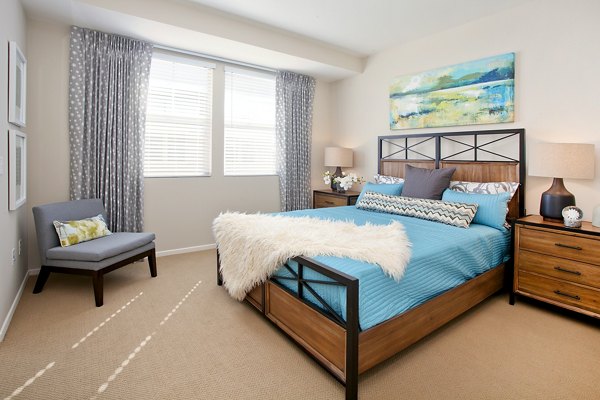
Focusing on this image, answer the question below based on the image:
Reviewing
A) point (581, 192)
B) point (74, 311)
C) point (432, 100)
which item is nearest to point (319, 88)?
point (432, 100)

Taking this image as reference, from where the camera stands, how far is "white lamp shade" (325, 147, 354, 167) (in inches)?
189

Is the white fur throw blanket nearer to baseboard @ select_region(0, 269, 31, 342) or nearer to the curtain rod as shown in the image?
baseboard @ select_region(0, 269, 31, 342)

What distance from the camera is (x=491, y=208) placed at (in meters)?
2.82

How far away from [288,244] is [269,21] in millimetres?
2638

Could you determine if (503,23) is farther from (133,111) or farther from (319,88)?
(133,111)

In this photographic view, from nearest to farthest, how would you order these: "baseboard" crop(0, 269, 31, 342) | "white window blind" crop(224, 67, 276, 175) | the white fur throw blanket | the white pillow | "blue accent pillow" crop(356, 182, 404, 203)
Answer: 1. the white fur throw blanket
2. "baseboard" crop(0, 269, 31, 342)
3. the white pillow
4. "blue accent pillow" crop(356, 182, 404, 203)
5. "white window blind" crop(224, 67, 276, 175)

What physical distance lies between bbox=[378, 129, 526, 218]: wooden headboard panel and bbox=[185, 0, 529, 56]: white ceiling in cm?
116

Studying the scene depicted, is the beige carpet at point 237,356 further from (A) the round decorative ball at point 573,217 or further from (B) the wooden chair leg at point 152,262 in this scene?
(A) the round decorative ball at point 573,217

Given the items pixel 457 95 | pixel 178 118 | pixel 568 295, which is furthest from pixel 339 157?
pixel 568 295

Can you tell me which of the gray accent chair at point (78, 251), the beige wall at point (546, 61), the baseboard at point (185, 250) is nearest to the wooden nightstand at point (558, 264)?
the beige wall at point (546, 61)

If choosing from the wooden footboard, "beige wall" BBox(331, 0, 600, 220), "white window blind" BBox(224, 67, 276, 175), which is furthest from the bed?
"white window blind" BBox(224, 67, 276, 175)

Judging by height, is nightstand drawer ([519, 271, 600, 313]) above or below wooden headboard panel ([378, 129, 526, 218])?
below

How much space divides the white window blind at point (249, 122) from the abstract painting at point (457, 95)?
66.4 inches

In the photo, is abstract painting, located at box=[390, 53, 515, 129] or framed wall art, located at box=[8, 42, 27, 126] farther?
abstract painting, located at box=[390, 53, 515, 129]
